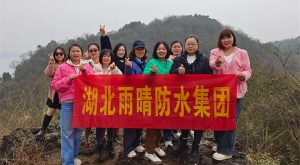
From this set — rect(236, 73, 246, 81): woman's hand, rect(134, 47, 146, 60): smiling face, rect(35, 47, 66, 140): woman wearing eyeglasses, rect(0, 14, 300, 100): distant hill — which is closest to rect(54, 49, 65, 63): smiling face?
rect(35, 47, 66, 140): woman wearing eyeglasses

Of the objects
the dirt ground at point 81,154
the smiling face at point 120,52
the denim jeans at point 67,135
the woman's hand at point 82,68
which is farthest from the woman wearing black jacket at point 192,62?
the denim jeans at point 67,135

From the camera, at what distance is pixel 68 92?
404 centimetres

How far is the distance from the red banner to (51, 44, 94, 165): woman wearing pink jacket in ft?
0.36

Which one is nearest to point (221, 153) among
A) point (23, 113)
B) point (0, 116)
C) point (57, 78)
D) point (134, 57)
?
point (134, 57)

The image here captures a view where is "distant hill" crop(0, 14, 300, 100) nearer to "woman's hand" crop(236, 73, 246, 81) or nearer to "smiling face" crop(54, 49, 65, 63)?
"smiling face" crop(54, 49, 65, 63)

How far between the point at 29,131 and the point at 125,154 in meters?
2.33

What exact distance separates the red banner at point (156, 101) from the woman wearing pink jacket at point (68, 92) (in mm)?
110

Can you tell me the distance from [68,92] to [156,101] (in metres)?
1.39

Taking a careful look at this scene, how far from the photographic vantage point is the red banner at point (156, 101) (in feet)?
12.9

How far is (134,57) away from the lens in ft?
14.2

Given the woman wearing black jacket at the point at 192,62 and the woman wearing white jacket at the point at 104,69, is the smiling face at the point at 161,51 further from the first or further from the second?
the woman wearing white jacket at the point at 104,69

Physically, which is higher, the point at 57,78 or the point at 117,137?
the point at 57,78

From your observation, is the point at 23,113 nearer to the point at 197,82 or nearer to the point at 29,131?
the point at 29,131

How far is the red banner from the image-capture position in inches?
155
